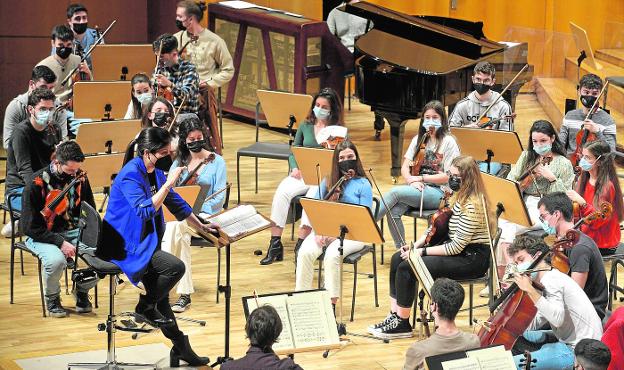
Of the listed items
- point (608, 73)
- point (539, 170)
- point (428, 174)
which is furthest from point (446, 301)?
point (608, 73)

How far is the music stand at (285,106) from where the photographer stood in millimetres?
8453

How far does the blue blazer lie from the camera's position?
18.6ft

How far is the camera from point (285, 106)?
855 centimetres

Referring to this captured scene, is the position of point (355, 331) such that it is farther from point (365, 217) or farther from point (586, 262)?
point (586, 262)

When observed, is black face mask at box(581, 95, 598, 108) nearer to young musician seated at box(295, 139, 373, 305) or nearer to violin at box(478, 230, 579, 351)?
young musician seated at box(295, 139, 373, 305)

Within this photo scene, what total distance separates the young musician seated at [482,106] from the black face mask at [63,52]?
289 cm

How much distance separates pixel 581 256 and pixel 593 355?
1.09 metres

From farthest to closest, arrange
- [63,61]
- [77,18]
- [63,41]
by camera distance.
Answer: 1. [77,18]
2. [63,61]
3. [63,41]

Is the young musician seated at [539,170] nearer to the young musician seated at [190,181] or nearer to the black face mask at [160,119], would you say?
the young musician seated at [190,181]

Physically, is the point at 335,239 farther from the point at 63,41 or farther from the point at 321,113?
the point at 63,41

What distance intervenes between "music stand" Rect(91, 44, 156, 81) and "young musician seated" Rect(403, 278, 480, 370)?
16.8ft

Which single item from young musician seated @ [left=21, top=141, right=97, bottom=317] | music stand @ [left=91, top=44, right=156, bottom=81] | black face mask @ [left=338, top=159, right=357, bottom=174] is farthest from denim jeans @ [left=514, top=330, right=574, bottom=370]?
music stand @ [left=91, top=44, right=156, bottom=81]

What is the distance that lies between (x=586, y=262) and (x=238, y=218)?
1.76 metres

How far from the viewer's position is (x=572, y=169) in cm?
700
